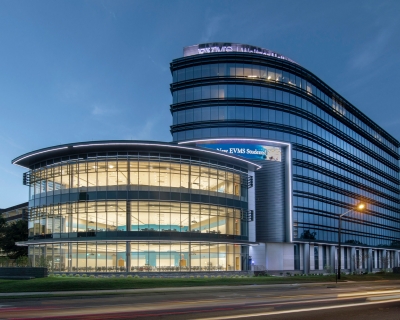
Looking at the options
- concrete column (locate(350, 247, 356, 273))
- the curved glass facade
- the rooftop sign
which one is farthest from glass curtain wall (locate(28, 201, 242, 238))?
concrete column (locate(350, 247, 356, 273))

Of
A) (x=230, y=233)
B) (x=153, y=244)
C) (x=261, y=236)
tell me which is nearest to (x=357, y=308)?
(x=153, y=244)

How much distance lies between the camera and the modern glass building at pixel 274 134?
79062 mm

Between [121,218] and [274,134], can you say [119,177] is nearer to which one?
[121,218]

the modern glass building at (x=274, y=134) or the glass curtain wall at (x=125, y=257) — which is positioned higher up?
the modern glass building at (x=274, y=134)

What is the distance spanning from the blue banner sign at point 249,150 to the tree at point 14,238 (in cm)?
3396

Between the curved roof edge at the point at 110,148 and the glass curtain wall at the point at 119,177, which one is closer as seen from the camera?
the curved roof edge at the point at 110,148

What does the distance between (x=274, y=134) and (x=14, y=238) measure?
158 ft

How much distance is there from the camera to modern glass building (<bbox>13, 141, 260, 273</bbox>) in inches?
2221

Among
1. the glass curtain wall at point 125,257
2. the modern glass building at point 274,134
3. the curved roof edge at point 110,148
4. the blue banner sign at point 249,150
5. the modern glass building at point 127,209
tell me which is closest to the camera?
the glass curtain wall at point 125,257

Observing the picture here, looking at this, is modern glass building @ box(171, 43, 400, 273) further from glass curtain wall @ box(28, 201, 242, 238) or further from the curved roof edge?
glass curtain wall @ box(28, 201, 242, 238)

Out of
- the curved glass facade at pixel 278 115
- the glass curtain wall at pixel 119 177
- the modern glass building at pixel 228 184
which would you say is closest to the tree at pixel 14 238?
the modern glass building at pixel 228 184

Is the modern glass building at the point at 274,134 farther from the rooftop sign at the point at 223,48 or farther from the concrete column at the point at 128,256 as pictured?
the concrete column at the point at 128,256

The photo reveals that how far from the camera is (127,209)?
56.8 meters

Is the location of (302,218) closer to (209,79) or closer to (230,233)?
(230,233)
